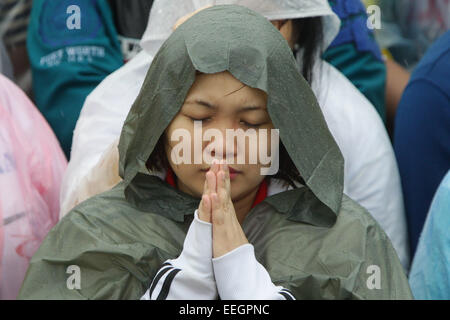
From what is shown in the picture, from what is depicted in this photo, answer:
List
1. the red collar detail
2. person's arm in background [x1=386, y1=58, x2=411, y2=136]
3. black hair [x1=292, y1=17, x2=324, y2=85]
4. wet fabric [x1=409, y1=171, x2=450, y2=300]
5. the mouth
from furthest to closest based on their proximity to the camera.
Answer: person's arm in background [x1=386, y1=58, x2=411, y2=136], black hair [x1=292, y1=17, x2=324, y2=85], wet fabric [x1=409, y1=171, x2=450, y2=300], the red collar detail, the mouth

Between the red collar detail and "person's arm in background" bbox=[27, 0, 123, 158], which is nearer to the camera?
the red collar detail

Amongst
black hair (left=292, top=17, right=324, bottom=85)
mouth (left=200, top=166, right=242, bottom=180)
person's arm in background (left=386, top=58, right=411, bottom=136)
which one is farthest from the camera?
person's arm in background (left=386, top=58, right=411, bottom=136)

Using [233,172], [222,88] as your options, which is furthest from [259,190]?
[222,88]

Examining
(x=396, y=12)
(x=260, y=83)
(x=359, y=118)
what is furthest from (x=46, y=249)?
(x=396, y=12)

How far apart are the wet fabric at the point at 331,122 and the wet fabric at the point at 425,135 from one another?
0.04m

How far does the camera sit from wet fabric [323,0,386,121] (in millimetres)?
2916

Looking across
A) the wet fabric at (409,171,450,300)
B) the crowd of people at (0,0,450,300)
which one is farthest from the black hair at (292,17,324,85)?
the wet fabric at (409,171,450,300)

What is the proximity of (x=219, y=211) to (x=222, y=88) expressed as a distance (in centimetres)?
24

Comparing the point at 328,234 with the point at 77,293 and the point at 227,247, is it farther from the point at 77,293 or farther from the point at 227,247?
the point at 77,293

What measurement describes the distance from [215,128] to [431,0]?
184cm

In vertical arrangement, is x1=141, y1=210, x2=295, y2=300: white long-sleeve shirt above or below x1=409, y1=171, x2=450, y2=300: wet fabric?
above

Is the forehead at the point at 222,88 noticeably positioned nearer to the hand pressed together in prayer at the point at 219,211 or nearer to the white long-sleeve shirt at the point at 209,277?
the hand pressed together in prayer at the point at 219,211

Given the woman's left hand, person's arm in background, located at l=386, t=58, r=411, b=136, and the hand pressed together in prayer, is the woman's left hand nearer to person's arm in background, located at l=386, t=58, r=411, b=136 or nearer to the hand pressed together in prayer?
the hand pressed together in prayer

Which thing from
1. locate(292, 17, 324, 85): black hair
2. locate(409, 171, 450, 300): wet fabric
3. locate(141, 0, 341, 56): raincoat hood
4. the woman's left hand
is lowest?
locate(409, 171, 450, 300): wet fabric
